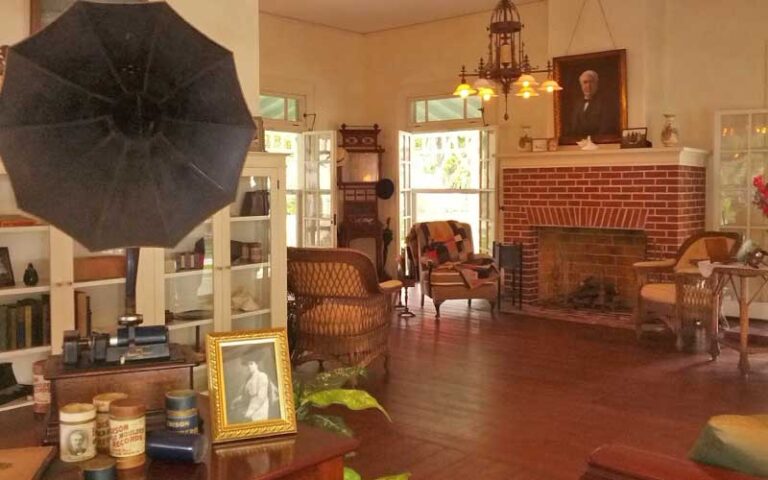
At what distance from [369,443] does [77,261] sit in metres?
1.77

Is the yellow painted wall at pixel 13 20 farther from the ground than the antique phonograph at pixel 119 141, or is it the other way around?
the yellow painted wall at pixel 13 20

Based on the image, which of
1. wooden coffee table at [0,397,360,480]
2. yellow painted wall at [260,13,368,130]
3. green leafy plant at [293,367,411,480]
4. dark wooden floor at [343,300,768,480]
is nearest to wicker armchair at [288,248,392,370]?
dark wooden floor at [343,300,768,480]

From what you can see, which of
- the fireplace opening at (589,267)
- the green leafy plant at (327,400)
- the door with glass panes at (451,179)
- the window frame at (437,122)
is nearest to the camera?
the green leafy plant at (327,400)

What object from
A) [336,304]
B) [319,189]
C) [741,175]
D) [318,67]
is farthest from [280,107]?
[741,175]

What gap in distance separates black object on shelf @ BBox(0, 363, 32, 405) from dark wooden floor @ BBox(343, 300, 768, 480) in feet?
4.92

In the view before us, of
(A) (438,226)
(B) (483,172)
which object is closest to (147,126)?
(A) (438,226)

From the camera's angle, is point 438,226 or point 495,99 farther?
point 495,99

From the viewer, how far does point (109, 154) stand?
5.13 feet

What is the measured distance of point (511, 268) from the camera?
315 inches

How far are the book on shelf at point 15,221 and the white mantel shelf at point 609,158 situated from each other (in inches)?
212

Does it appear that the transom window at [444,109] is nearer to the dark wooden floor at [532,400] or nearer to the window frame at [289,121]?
the window frame at [289,121]

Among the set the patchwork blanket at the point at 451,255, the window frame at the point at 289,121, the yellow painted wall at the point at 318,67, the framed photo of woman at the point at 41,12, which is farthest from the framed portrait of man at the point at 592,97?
the framed photo of woman at the point at 41,12

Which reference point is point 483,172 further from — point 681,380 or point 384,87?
point 681,380

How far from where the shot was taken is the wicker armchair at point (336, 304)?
4.86 m
